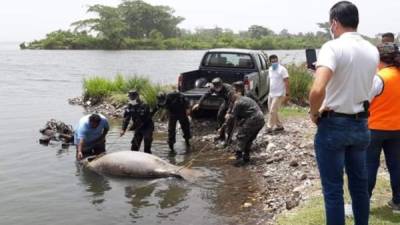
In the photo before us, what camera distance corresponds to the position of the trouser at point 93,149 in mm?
11145

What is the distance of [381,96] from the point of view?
575 centimetres

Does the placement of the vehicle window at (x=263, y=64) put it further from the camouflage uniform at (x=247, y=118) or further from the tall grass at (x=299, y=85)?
the camouflage uniform at (x=247, y=118)

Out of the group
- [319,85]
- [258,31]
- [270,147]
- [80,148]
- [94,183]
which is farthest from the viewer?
[258,31]

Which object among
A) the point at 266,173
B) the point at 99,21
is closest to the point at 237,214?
the point at 266,173

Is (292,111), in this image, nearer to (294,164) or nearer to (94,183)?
(294,164)

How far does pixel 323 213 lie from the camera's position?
6.40 m

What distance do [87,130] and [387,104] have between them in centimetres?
677

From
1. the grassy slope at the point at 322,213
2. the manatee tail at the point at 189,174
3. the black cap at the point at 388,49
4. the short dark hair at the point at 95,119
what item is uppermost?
the black cap at the point at 388,49

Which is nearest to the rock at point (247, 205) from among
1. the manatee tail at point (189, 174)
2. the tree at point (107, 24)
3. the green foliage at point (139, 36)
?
the manatee tail at point (189, 174)

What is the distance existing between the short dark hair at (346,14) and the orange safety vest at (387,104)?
5.10 ft

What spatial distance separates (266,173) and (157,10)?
10892 centimetres

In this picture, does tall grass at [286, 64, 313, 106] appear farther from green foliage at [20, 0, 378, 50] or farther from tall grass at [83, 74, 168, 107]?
green foliage at [20, 0, 378, 50]

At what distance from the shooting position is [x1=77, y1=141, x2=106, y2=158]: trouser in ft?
36.6

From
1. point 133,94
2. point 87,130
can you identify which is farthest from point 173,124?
point 87,130
